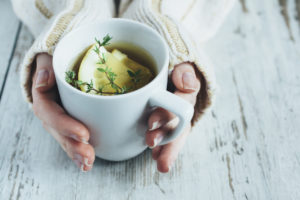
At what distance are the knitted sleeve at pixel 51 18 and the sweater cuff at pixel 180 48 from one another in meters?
0.08

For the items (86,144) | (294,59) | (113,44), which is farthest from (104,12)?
(294,59)

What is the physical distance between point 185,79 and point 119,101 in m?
0.13

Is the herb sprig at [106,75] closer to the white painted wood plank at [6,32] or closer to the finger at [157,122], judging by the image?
the finger at [157,122]

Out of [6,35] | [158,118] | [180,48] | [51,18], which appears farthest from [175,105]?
[6,35]

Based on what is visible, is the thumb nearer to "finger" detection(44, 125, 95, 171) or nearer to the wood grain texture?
"finger" detection(44, 125, 95, 171)

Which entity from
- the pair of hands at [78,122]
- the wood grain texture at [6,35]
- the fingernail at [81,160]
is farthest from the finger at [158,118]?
the wood grain texture at [6,35]

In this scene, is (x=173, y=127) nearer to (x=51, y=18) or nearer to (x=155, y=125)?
(x=155, y=125)

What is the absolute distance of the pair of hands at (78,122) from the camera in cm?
42

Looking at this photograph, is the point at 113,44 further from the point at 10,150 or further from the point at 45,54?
the point at 10,150

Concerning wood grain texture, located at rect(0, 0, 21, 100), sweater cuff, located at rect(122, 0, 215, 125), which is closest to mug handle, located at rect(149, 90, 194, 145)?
sweater cuff, located at rect(122, 0, 215, 125)

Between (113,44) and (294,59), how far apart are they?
394mm

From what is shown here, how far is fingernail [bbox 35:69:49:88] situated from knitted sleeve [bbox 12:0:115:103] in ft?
0.10

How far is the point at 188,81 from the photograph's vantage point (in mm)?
460

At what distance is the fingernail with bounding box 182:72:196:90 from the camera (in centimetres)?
46
